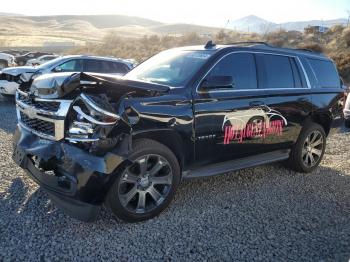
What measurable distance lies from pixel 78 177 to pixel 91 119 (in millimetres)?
561

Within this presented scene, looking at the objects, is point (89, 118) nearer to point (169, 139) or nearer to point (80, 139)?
point (80, 139)

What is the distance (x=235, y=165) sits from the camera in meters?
5.28

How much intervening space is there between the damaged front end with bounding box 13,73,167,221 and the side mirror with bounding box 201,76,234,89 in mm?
594

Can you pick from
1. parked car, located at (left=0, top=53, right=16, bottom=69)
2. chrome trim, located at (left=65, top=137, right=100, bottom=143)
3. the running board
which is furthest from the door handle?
parked car, located at (left=0, top=53, right=16, bottom=69)

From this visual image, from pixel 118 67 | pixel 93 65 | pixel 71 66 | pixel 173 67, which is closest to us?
pixel 173 67

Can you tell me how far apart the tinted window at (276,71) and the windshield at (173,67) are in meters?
0.86

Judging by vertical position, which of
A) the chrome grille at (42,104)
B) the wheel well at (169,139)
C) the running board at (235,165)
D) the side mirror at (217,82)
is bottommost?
the running board at (235,165)

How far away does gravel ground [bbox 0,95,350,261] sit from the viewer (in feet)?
12.6

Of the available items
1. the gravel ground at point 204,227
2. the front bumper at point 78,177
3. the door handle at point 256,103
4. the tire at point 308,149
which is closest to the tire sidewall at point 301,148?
the tire at point 308,149

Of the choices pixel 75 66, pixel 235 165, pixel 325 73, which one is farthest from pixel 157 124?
pixel 75 66

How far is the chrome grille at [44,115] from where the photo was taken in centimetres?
418

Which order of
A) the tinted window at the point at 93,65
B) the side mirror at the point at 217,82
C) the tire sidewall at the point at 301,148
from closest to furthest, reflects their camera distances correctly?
the side mirror at the point at 217,82 → the tire sidewall at the point at 301,148 → the tinted window at the point at 93,65

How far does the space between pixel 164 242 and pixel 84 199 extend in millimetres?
862

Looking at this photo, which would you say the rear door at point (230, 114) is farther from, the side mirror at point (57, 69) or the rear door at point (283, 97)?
the side mirror at point (57, 69)
